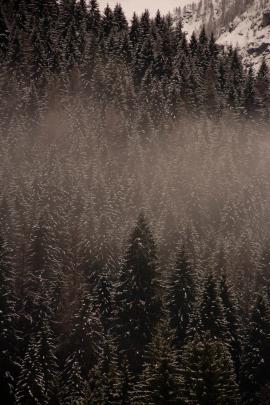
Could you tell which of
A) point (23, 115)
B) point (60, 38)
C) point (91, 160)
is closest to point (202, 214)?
point (91, 160)

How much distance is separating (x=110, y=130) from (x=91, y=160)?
11.8m

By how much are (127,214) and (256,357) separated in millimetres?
39550

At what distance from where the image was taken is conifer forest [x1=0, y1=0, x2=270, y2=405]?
136ft

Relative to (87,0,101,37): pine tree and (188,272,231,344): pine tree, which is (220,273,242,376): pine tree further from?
(87,0,101,37): pine tree

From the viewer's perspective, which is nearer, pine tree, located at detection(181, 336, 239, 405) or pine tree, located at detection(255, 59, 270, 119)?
pine tree, located at detection(181, 336, 239, 405)

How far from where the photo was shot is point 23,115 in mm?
92500

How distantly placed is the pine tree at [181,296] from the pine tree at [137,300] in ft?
9.91

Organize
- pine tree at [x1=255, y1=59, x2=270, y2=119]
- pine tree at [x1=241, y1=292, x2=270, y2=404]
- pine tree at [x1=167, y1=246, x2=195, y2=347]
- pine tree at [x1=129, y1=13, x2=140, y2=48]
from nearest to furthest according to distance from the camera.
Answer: pine tree at [x1=241, y1=292, x2=270, y2=404] → pine tree at [x1=167, y1=246, x2=195, y2=347] → pine tree at [x1=255, y1=59, x2=270, y2=119] → pine tree at [x1=129, y1=13, x2=140, y2=48]

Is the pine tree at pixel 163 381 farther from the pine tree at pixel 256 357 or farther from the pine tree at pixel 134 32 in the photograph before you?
the pine tree at pixel 134 32

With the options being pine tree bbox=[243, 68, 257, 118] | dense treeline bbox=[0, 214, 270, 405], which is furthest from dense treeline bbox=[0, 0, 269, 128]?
dense treeline bbox=[0, 214, 270, 405]

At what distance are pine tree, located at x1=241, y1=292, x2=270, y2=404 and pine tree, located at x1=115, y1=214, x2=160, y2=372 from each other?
9.03 m

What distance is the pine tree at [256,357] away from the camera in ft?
146

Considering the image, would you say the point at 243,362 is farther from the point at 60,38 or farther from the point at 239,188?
the point at 60,38

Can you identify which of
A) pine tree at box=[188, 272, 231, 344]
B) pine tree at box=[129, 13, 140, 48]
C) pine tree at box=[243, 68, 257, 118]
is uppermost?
pine tree at box=[129, 13, 140, 48]
